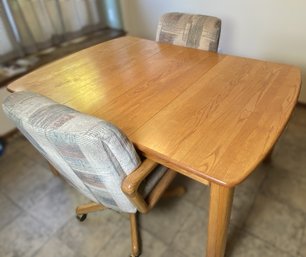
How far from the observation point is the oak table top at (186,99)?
2.69 feet

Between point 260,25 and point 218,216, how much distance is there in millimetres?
1668

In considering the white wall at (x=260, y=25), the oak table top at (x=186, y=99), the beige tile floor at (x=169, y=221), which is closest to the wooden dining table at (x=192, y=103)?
the oak table top at (x=186, y=99)

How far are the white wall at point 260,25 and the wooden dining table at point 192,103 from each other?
32.0 inches

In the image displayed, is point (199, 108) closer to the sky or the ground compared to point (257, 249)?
closer to the sky

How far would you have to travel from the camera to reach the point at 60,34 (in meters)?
2.33

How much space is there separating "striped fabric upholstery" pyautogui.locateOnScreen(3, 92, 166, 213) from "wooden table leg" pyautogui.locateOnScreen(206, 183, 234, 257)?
292mm

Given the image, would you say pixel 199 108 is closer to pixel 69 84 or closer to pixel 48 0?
pixel 69 84

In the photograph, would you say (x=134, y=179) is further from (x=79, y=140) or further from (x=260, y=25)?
(x=260, y=25)

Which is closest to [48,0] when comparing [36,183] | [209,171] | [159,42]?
[159,42]

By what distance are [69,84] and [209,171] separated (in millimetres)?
899

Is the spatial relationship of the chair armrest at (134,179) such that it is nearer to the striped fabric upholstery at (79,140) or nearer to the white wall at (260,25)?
the striped fabric upholstery at (79,140)

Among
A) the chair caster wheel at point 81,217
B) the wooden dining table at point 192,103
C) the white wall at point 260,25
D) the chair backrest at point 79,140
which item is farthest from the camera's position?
the white wall at point 260,25

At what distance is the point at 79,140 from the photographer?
0.70 metres

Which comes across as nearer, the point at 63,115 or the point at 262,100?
the point at 63,115
